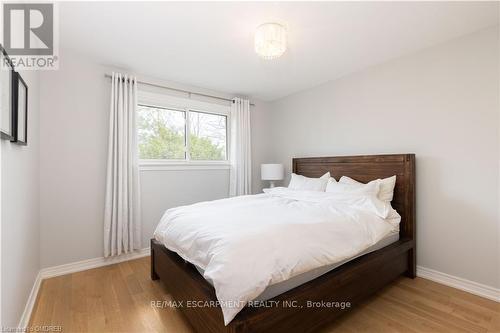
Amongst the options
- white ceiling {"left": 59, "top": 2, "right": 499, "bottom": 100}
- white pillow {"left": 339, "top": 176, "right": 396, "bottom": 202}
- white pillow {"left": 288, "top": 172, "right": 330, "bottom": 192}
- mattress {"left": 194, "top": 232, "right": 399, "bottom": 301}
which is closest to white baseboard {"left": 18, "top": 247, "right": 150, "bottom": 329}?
mattress {"left": 194, "top": 232, "right": 399, "bottom": 301}

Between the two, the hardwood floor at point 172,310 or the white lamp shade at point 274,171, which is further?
the white lamp shade at point 274,171

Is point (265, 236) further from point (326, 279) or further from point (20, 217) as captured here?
point (20, 217)

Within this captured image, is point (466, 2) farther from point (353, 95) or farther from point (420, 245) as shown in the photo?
point (420, 245)

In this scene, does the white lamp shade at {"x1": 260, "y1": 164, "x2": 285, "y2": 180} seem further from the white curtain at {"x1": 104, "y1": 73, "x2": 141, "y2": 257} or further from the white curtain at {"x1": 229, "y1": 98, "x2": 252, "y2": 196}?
the white curtain at {"x1": 104, "y1": 73, "x2": 141, "y2": 257}

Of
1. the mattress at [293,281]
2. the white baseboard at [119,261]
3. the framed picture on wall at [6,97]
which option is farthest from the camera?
the white baseboard at [119,261]

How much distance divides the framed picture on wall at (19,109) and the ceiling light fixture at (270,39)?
64.7 inches

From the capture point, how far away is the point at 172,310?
1819 millimetres

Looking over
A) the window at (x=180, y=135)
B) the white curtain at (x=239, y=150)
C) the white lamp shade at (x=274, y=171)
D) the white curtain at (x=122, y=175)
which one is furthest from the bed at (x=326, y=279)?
the white curtain at (x=239, y=150)

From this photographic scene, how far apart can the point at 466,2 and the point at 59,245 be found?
4.29 metres

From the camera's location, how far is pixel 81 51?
2.43 m

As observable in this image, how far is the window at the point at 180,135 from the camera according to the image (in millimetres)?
3162

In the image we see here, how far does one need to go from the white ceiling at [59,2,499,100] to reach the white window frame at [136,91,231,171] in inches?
13.7

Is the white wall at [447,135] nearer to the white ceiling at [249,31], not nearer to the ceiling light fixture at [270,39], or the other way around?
the white ceiling at [249,31]

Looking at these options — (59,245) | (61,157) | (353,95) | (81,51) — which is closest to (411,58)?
(353,95)
